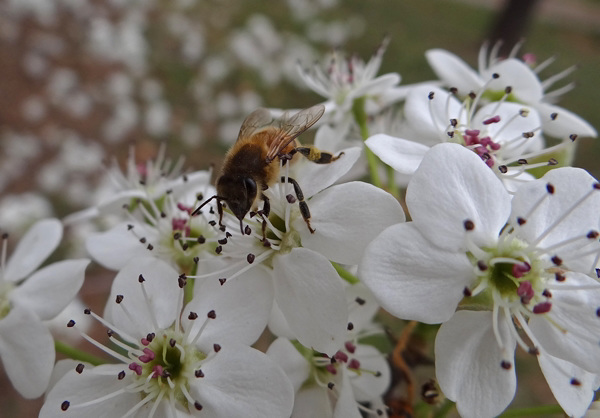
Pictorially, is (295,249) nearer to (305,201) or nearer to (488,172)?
(305,201)

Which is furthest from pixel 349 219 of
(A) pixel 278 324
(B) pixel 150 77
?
(B) pixel 150 77

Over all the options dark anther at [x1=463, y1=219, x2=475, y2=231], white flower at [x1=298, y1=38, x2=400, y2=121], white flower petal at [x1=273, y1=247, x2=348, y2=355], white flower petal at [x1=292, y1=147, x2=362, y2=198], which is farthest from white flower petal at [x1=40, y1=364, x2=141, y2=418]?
white flower at [x1=298, y1=38, x2=400, y2=121]

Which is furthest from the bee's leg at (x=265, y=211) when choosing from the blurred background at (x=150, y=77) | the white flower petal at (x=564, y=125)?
the blurred background at (x=150, y=77)

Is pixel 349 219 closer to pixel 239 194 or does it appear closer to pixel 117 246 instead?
pixel 239 194

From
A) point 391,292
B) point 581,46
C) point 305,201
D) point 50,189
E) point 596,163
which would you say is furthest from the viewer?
point 581,46

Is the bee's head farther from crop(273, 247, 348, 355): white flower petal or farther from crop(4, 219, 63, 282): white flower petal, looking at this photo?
crop(4, 219, 63, 282): white flower petal

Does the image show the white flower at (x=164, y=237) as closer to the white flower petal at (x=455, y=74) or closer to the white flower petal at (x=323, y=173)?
the white flower petal at (x=323, y=173)

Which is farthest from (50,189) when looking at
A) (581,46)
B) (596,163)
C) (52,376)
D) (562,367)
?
(581,46)
